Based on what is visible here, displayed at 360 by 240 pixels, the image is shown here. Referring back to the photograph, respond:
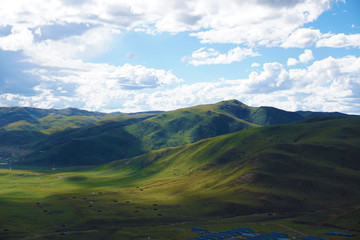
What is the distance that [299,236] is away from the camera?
433 feet

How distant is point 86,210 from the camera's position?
183 meters

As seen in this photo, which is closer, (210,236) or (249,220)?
(210,236)

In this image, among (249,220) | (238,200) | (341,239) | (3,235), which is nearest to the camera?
(341,239)

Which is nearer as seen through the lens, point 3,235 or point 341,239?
point 341,239

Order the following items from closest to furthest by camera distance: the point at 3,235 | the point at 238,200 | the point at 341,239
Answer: the point at 341,239
the point at 3,235
the point at 238,200

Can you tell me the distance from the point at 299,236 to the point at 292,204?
51407 mm

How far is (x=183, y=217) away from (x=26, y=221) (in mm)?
79430

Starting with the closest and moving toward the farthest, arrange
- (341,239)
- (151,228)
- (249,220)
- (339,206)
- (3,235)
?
(341,239) < (3,235) < (151,228) < (249,220) < (339,206)

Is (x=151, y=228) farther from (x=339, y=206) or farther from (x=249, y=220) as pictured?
(x=339, y=206)

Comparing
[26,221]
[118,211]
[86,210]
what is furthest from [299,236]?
[26,221]

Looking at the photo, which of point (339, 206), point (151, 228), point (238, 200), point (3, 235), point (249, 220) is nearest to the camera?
point (3, 235)

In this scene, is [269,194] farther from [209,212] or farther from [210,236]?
[210,236]

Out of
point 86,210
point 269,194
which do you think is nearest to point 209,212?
point 269,194

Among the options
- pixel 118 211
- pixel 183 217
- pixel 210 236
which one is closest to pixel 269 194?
pixel 183 217
